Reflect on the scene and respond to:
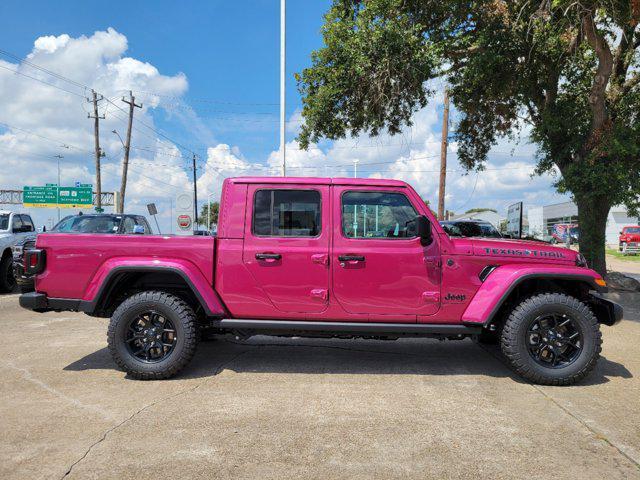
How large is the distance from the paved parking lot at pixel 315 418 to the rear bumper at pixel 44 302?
690 mm

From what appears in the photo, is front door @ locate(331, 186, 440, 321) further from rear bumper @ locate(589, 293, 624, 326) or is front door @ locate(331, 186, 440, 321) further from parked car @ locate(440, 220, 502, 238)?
parked car @ locate(440, 220, 502, 238)

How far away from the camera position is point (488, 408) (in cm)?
372

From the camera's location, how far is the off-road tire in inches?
429

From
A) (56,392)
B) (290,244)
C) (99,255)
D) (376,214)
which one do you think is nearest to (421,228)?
(376,214)

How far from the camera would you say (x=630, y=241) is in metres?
31.2

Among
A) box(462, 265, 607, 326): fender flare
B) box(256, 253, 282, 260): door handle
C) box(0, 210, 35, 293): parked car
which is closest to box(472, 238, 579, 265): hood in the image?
box(462, 265, 607, 326): fender flare

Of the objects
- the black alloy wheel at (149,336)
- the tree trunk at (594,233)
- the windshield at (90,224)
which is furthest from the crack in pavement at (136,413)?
the tree trunk at (594,233)

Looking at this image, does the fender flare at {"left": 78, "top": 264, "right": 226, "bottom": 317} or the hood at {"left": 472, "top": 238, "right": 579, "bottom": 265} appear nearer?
the fender flare at {"left": 78, "top": 264, "right": 226, "bottom": 317}

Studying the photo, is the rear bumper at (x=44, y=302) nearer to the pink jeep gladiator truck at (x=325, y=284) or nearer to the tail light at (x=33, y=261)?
the pink jeep gladiator truck at (x=325, y=284)

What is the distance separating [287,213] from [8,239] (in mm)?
9755

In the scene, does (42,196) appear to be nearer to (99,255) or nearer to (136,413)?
(99,255)

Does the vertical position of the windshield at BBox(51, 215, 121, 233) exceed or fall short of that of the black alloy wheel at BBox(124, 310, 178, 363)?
it exceeds it

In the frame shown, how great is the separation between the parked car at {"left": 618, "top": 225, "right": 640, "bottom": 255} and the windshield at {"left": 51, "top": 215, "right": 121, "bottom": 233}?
107 ft

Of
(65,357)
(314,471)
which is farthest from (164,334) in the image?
(314,471)
